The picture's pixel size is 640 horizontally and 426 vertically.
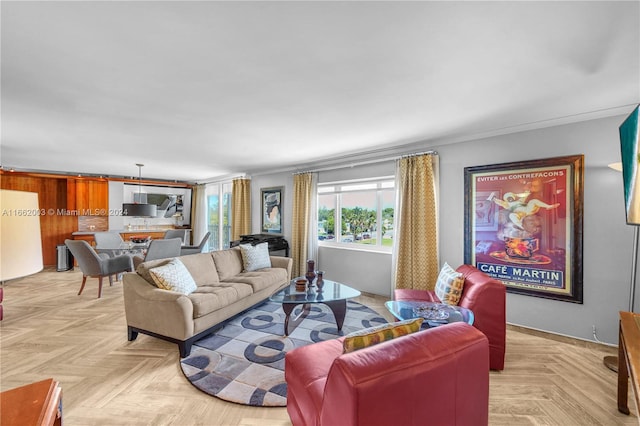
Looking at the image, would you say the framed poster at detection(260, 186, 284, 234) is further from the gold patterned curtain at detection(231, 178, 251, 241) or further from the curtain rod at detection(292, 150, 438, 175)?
the curtain rod at detection(292, 150, 438, 175)

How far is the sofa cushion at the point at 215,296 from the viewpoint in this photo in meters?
2.55

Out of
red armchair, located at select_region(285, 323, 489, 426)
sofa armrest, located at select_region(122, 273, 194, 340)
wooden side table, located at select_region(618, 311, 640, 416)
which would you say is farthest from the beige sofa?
wooden side table, located at select_region(618, 311, 640, 416)

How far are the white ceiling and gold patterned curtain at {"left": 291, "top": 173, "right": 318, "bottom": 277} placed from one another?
5.71ft

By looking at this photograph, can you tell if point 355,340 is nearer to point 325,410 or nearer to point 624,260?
point 325,410

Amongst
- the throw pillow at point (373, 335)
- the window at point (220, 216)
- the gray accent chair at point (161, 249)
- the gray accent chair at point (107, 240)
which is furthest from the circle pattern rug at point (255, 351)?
the gray accent chair at point (107, 240)

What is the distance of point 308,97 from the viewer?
2320 mm

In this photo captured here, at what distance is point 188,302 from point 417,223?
3067 millimetres

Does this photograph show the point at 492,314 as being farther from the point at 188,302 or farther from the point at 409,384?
the point at 188,302

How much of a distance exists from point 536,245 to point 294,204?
12.6 feet

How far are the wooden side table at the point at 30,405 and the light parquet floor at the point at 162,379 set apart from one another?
1048 mm

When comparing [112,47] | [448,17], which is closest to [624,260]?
[448,17]

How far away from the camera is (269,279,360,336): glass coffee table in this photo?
9.01 ft

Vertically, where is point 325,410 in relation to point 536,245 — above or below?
below

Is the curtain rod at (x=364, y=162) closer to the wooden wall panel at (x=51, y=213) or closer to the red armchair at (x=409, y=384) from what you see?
the red armchair at (x=409, y=384)
